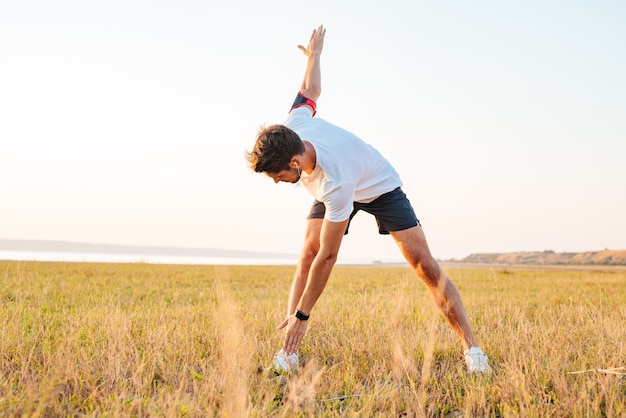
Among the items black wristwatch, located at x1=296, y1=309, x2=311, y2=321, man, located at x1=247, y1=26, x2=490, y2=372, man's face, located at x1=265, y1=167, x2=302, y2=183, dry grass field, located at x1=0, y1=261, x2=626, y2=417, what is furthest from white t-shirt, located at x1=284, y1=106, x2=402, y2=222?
dry grass field, located at x1=0, y1=261, x2=626, y2=417

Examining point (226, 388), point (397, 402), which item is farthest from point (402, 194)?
point (226, 388)

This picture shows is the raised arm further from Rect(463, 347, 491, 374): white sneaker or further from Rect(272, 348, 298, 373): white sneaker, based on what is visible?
Rect(463, 347, 491, 374): white sneaker

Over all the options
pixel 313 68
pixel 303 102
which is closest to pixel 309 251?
pixel 303 102

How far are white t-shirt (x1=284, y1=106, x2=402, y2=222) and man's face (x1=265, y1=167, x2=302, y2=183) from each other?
0.14 meters

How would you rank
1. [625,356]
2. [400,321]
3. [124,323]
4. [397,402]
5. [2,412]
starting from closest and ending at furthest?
[2,412]
[397,402]
[625,356]
[124,323]
[400,321]

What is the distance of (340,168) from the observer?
12.4ft

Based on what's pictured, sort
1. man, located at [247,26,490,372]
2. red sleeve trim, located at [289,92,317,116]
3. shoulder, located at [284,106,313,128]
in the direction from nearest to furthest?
man, located at [247,26,490,372]
shoulder, located at [284,106,313,128]
red sleeve trim, located at [289,92,317,116]

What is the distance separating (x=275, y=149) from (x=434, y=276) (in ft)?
5.94

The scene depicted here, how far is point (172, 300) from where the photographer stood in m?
9.22

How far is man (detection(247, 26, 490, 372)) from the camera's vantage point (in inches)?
145

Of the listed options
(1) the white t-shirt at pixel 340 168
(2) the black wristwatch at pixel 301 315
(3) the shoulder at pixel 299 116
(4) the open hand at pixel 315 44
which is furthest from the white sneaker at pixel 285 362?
(4) the open hand at pixel 315 44

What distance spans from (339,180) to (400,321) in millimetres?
2899

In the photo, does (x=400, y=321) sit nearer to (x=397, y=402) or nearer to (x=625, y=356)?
(x=625, y=356)

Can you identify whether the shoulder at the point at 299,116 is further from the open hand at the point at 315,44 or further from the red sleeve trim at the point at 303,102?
the open hand at the point at 315,44
